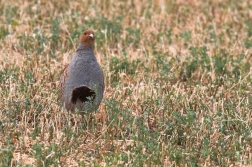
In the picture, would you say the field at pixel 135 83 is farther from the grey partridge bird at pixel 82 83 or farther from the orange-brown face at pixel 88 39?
the orange-brown face at pixel 88 39

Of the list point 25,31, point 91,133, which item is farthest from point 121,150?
point 25,31

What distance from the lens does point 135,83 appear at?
746 cm

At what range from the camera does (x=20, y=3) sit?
1014 centimetres

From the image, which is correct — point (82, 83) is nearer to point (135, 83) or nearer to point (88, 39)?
point (88, 39)

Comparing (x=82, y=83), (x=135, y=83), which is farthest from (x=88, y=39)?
(x=135, y=83)

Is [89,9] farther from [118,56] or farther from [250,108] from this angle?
[250,108]

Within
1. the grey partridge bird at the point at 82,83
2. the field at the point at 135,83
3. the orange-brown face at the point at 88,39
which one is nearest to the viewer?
the field at the point at 135,83

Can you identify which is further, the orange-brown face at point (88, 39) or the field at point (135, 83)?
the orange-brown face at point (88, 39)

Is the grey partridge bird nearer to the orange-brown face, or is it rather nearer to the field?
the orange-brown face

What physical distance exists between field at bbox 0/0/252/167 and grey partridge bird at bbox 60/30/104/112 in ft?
0.46

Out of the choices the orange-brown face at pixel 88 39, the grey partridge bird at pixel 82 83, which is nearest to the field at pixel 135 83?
the grey partridge bird at pixel 82 83

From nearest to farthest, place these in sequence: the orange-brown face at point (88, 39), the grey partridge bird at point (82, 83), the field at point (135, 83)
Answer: the field at point (135, 83), the grey partridge bird at point (82, 83), the orange-brown face at point (88, 39)

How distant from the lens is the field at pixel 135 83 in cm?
546

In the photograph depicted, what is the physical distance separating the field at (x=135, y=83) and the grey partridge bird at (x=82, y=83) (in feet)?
0.46
